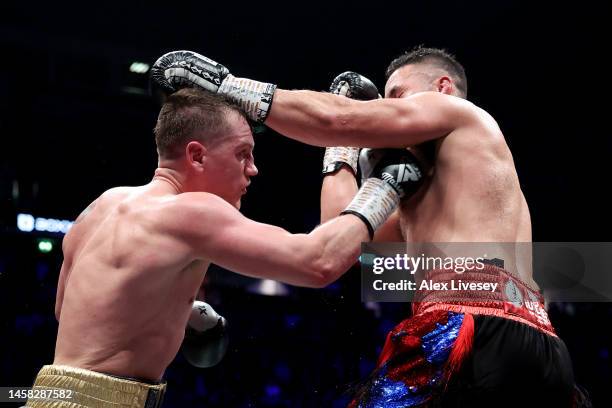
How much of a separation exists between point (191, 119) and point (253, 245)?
48 cm

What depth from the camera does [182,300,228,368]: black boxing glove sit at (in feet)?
7.23

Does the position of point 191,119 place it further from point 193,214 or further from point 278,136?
point 278,136

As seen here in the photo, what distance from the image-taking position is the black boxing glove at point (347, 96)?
2.21 meters

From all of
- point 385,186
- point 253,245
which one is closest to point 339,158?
point 385,186

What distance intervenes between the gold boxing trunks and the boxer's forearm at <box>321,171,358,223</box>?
772mm

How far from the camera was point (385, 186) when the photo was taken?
6.19ft

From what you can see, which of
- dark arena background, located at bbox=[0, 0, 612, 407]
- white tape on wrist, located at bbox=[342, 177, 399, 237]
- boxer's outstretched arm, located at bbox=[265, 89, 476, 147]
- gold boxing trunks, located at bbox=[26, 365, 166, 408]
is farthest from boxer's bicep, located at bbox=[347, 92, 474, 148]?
dark arena background, located at bbox=[0, 0, 612, 407]

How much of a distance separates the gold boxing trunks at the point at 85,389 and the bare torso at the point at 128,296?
1.2 inches

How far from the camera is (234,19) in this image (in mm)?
5617

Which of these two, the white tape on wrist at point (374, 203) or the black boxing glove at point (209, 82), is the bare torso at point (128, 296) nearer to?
the black boxing glove at point (209, 82)

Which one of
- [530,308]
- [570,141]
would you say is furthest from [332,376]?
[530,308]

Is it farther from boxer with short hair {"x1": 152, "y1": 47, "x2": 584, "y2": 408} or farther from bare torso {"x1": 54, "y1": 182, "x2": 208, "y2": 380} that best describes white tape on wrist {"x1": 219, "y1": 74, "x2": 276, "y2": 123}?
bare torso {"x1": 54, "y1": 182, "x2": 208, "y2": 380}

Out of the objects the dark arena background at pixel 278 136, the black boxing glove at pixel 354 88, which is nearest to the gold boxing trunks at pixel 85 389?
the black boxing glove at pixel 354 88

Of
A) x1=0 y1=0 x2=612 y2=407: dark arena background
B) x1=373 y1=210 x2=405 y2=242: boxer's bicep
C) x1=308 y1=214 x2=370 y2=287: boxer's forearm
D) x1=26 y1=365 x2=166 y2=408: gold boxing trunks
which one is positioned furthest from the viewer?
Result: x1=0 y1=0 x2=612 y2=407: dark arena background
